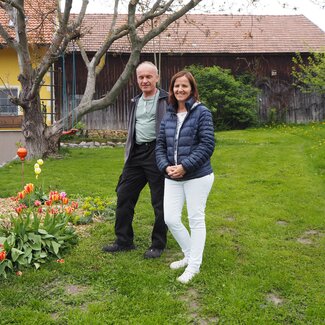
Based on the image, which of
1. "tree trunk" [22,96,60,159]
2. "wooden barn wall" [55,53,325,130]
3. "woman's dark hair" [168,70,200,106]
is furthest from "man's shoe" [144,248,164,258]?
"wooden barn wall" [55,53,325,130]

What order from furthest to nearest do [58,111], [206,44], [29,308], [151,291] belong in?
[206,44] → [58,111] → [151,291] → [29,308]

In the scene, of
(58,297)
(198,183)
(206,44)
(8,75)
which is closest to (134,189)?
(198,183)

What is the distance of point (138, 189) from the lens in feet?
16.8

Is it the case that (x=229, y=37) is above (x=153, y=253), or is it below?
above

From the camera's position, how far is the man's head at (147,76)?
4637 mm

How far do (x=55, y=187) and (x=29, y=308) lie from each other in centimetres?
519

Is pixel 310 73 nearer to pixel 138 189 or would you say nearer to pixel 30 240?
pixel 138 189

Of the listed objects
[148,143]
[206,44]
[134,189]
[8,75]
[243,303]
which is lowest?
[243,303]

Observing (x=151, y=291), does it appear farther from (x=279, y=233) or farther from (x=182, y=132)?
(x=279, y=233)

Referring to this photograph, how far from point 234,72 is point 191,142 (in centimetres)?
1771

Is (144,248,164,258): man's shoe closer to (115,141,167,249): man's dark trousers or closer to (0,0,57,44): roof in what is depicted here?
(115,141,167,249): man's dark trousers

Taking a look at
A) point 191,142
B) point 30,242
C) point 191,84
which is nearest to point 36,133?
point 30,242

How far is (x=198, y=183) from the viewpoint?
4.18 m

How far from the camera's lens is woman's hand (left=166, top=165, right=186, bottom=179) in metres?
4.09
